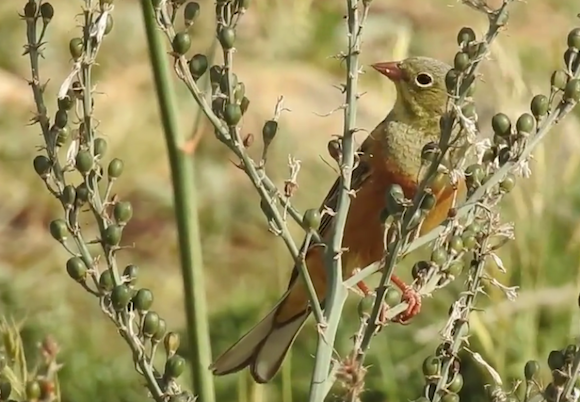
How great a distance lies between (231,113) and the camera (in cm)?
162

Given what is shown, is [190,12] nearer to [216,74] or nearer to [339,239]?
[216,74]

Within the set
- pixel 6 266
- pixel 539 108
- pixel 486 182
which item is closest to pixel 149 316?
pixel 486 182

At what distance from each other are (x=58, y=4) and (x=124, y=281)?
6174 mm

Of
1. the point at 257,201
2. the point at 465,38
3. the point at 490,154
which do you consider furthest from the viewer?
the point at 257,201

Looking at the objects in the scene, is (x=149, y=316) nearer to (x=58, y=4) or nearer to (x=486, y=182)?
(x=486, y=182)

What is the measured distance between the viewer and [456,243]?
5.86 ft

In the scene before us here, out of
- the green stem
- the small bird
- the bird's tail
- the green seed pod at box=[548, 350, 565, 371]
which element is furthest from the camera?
the small bird

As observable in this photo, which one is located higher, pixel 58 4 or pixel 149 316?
pixel 149 316

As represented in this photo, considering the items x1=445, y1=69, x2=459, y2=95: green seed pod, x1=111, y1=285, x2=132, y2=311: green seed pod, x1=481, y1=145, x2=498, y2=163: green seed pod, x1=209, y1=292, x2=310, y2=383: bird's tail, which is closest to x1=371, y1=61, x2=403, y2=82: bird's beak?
x1=209, y1=292, x2=310, y2=383: bird's tail

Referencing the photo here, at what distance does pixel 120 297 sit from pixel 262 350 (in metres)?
1.23

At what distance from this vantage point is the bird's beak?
3.04m

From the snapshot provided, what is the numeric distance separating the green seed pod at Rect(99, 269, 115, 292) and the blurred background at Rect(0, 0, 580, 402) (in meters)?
1.14

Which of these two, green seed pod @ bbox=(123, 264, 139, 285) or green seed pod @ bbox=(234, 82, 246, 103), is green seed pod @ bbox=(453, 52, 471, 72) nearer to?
green seed pod @ bbox=(234, 82, 246, 103)

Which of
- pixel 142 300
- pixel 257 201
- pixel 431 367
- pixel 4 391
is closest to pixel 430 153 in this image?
pixel 431 367
